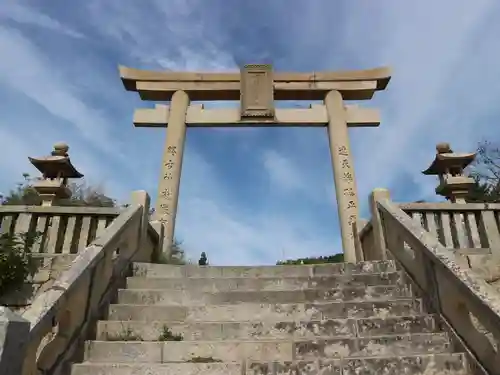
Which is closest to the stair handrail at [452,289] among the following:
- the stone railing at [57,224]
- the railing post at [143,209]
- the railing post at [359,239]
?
the railing post at [359,239]

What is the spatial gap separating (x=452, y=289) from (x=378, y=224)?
230cm

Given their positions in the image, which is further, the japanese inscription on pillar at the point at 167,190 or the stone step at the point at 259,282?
the japanese inscription on pillar at the point at 167,190

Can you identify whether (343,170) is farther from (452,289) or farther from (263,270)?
(452,289)

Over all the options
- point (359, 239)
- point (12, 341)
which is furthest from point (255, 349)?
point (359, 239)

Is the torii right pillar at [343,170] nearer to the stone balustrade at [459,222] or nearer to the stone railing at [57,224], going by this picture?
the stone balustrade at [459,222]

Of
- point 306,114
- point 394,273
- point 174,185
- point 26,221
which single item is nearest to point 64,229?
point 26,221

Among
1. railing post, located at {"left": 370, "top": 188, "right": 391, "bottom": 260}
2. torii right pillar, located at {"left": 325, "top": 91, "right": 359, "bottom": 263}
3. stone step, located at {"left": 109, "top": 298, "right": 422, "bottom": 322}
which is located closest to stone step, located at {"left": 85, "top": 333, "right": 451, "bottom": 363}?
stone step, located at {"left": 109, "top": 298, "right": 422, "bottom": 322}

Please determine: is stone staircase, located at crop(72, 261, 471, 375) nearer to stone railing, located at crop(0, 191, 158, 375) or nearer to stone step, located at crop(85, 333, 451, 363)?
stone step, located at crop(85, 333, 451, 363)

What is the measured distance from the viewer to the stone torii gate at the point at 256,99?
9.07 m

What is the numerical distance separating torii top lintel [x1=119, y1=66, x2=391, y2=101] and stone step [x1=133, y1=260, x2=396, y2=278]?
18.2ft

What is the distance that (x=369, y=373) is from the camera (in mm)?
3109

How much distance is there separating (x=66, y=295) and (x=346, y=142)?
7.02 meters

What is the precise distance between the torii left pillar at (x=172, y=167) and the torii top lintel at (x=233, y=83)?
32 centimetres

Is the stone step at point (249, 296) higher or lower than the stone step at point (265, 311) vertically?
higher
